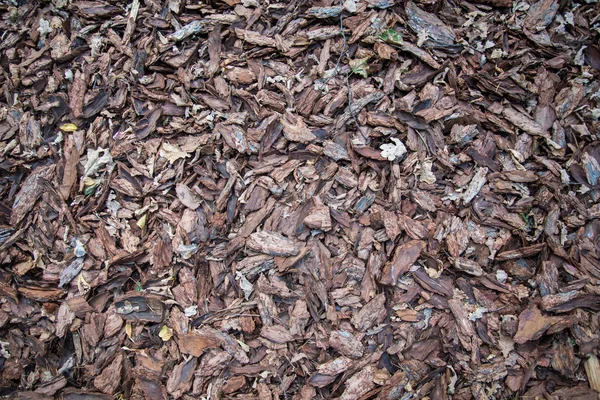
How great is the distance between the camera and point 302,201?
1.91m

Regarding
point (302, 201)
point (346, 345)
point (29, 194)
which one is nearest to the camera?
point (346, 345)

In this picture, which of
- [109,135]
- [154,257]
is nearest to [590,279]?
[154,257]

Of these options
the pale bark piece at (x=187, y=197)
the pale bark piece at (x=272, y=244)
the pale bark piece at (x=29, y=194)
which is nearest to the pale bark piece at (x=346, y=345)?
the pale bark piece at (x=272, y=244)

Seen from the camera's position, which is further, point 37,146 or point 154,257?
point 37,146

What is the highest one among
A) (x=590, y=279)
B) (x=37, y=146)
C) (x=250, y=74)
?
(x=250, y=74)

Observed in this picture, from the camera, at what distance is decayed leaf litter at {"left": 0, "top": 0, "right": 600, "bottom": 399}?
1847mm

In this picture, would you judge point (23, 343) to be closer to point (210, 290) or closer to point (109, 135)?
point (210, 290)

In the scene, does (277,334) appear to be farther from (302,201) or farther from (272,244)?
(302,201)

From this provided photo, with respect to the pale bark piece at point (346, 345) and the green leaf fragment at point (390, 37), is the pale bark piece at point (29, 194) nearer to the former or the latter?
the pale bark piece at point (346, 345)

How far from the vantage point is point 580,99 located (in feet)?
6.72

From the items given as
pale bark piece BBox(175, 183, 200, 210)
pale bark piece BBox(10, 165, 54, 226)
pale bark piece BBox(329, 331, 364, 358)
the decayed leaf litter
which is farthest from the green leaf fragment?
pale bark piece BBox(10, 165, 54, 226)

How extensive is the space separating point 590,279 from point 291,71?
1.89 m

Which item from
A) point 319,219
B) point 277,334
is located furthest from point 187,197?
point 277,334

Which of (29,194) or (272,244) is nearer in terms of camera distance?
(272,244)
